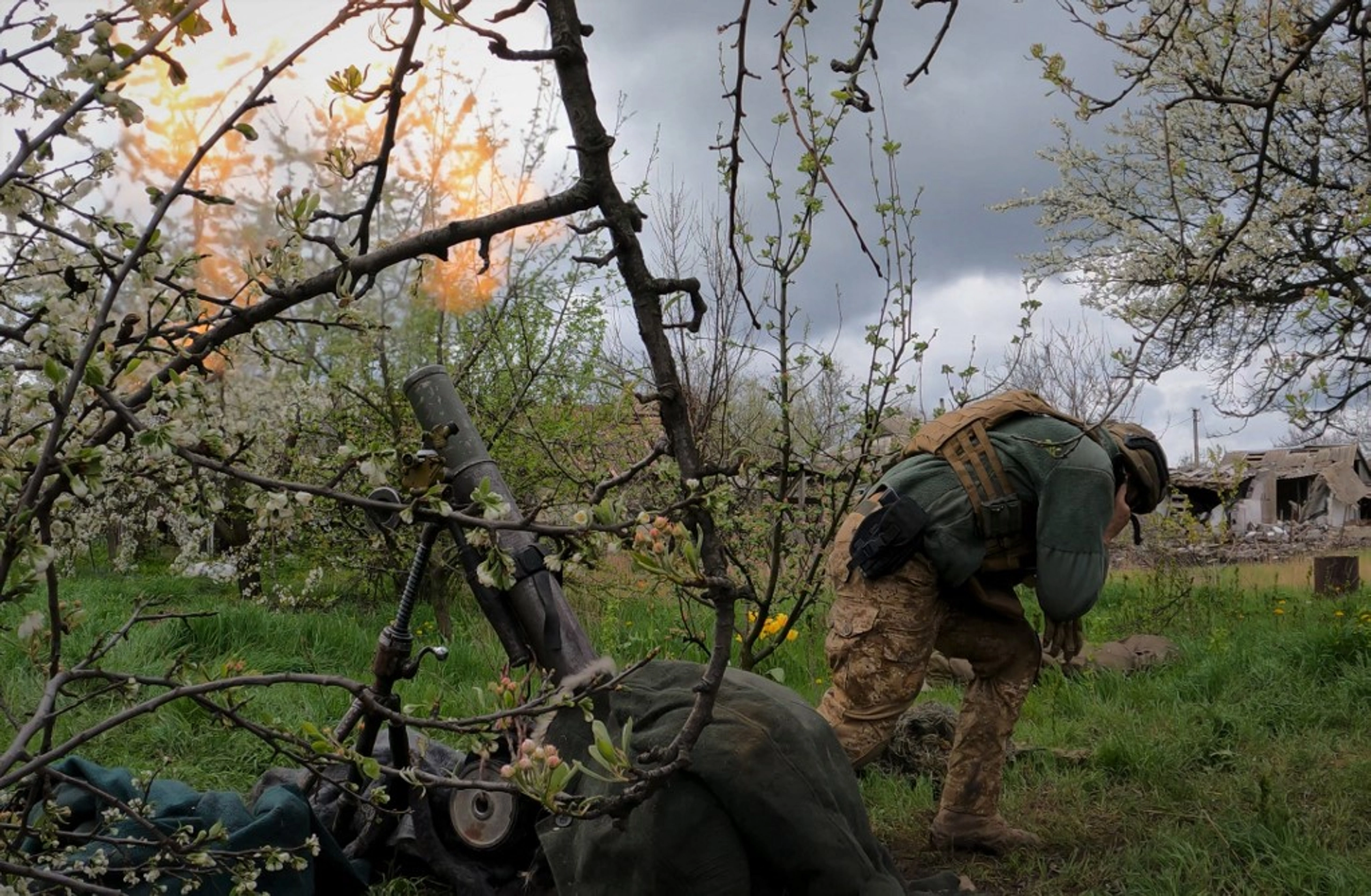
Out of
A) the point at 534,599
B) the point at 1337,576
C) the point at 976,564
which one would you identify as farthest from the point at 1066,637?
the point at 1337,576

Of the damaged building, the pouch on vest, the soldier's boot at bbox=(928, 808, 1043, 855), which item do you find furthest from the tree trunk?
the damaged building

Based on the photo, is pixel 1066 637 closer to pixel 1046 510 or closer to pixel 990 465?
pixel 1046 510

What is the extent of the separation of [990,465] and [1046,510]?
0.86 ft

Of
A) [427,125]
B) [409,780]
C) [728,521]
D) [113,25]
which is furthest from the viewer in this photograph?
[427,125]

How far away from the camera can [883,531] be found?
157 inches

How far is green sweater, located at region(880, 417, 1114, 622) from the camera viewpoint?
12.8ft

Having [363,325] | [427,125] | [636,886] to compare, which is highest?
[427,125]

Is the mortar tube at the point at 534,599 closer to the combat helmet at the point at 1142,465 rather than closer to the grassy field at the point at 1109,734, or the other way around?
the grassy field at the point at 1109,734

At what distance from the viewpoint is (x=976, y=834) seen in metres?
4.20

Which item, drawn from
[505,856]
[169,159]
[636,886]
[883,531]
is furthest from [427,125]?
[636,886]

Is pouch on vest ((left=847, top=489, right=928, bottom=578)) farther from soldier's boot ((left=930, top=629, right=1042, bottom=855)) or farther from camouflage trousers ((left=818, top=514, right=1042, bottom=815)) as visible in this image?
soldier's boot ((left=930, top=629, right=1042, bottom=855))

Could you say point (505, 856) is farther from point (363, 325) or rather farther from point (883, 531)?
point (363, 325)

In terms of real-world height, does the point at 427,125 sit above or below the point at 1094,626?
above

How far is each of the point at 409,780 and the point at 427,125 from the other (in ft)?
21.2
